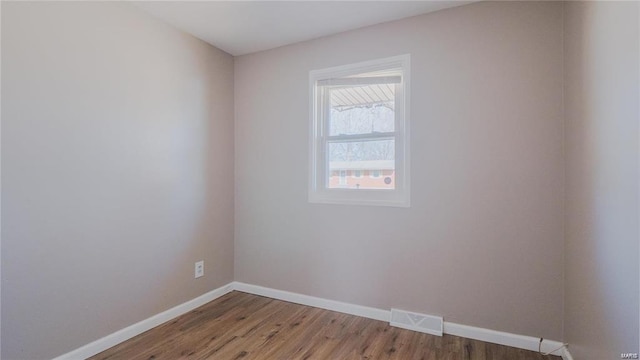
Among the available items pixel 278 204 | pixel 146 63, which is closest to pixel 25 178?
pixel 146 63

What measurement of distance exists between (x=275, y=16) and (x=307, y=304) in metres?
2.41

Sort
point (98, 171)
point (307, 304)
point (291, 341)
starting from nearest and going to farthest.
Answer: point (98, 171) → point (291, 341) → point (307, 304)

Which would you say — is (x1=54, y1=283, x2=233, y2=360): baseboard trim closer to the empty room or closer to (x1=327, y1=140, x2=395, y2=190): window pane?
the empty room

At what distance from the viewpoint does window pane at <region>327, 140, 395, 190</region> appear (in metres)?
2.49

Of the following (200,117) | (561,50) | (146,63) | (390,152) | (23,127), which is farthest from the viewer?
(200,117)

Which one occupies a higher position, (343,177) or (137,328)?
(343,177)

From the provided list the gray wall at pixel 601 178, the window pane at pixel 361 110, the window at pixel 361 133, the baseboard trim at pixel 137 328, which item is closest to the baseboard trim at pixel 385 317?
the gray wall at pixel 601 178

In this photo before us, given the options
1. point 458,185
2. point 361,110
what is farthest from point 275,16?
point 458,185

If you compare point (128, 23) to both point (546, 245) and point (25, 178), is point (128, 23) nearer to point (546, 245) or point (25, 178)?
point (25, 178)

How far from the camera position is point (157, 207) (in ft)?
7.77

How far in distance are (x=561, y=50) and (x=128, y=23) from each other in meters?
2.90

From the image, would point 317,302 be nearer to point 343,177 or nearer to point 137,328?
point 343,177

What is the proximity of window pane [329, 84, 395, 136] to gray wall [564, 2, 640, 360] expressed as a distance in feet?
3.79

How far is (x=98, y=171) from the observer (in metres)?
1.98
